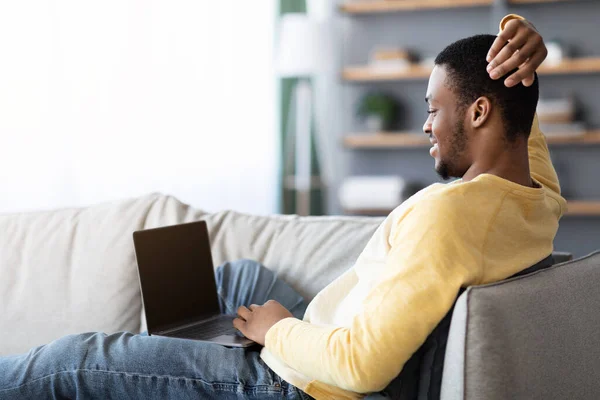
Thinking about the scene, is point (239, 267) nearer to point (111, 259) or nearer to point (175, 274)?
point (175, 274)

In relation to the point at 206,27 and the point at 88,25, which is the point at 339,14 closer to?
the point at 206,27

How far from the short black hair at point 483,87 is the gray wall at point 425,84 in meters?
2.84

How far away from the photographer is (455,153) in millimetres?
1442

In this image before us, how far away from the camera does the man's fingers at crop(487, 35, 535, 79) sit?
1374mm

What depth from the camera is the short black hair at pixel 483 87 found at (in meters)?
1.41

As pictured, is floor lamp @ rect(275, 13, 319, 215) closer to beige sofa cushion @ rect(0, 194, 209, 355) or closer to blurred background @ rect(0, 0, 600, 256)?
blurred background @ rect(0, 0, 600, 256)

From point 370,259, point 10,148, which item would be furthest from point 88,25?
point 370,259

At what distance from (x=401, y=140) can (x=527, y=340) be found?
3.06 meters

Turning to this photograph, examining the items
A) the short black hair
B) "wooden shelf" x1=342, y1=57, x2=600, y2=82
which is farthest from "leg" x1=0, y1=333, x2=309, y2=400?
"wooden shelf" x1=342, y1=57, x2=600, y2=82

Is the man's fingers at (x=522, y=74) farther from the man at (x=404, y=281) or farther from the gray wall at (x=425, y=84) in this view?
the gray wall at (x=425, y=84)

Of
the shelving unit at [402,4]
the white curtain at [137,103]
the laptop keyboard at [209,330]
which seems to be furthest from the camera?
the shelving unit at [402,4]

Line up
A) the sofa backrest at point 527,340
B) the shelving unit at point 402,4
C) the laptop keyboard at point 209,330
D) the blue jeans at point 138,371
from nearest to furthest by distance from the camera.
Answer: the sofa backrest at point 527,340 → the blue jeans at point 138,371 → the laptop keyboard at point 209,330 → the shelving unit at point 402,4

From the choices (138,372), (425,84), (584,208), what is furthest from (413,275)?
(425,84)

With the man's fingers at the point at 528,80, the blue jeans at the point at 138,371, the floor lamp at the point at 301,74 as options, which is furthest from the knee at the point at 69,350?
the floor lamp at the point at 301,74
